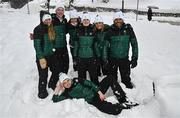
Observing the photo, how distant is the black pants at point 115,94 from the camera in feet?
25.2

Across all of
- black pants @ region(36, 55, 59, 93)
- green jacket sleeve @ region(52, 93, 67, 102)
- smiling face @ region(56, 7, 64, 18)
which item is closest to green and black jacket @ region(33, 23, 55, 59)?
black pants @ region(36, 55, 59, 93)

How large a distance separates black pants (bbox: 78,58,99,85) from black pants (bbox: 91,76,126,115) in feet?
1.08

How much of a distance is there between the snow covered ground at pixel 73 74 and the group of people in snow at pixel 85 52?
0.95ft

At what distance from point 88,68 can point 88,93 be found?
937 mm

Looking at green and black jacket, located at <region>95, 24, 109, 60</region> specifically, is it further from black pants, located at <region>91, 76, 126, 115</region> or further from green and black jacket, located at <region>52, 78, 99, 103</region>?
green and black jacket, located at <region>52, 78, 99, 103</region>

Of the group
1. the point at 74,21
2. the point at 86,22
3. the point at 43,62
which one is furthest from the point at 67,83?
the point at 74,21

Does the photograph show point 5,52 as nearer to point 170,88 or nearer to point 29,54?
point 29,54

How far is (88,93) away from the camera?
26.4ft

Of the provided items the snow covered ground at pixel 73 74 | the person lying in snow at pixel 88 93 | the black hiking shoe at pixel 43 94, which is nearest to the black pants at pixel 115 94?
the person lying in snow at pixel 88 93

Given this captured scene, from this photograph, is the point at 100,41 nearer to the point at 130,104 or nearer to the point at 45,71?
the point at 45,71

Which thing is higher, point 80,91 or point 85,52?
point 85,52

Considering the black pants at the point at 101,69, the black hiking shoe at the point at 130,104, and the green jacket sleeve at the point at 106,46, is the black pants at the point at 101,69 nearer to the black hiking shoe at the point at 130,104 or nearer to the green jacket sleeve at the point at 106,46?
the green jacket sleeve at the point at 106,46

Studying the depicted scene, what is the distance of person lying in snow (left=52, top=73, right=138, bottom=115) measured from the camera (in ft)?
25.5

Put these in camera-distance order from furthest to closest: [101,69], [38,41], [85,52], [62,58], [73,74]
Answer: [73,74] → [101,69] → [62,58] → [85,52] → [38,41]
